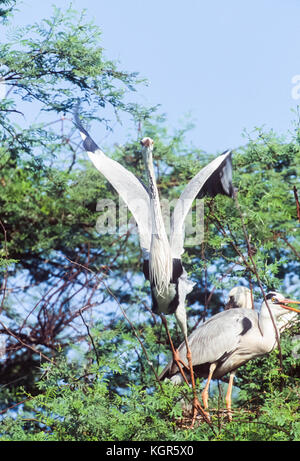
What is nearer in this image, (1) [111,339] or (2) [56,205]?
(1) [111,339]

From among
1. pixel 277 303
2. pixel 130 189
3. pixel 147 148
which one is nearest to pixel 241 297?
pixel 277 303

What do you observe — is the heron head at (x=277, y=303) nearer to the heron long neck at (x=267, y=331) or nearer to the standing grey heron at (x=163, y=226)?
the heron long neck at (x=267, y=331)

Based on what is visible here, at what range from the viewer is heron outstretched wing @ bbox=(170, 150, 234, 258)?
445cm

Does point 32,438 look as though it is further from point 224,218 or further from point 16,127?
point 16,127

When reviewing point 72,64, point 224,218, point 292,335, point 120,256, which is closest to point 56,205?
point 120,256

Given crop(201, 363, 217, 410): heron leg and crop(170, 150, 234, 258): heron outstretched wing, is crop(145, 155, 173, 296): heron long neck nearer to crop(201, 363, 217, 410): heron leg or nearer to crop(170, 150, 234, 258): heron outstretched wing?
crop(170, 150, 234, 258): heron outstretched wing

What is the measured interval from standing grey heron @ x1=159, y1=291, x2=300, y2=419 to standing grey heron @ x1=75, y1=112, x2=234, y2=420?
0.32 m

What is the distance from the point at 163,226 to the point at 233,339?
885mm

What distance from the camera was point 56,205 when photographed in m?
6.33

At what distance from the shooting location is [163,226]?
4391mm

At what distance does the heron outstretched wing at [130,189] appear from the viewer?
458cm

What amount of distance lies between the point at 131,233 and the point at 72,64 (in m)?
1.57

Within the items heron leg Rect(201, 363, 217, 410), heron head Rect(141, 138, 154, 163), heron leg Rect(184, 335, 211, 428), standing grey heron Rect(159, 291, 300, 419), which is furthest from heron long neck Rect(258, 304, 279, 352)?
heron head Rect(141, 138, 154, 163)

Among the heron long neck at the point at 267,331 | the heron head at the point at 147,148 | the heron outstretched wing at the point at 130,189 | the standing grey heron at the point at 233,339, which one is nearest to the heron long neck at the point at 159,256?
the heron outstretched wing at the point at 130,189
